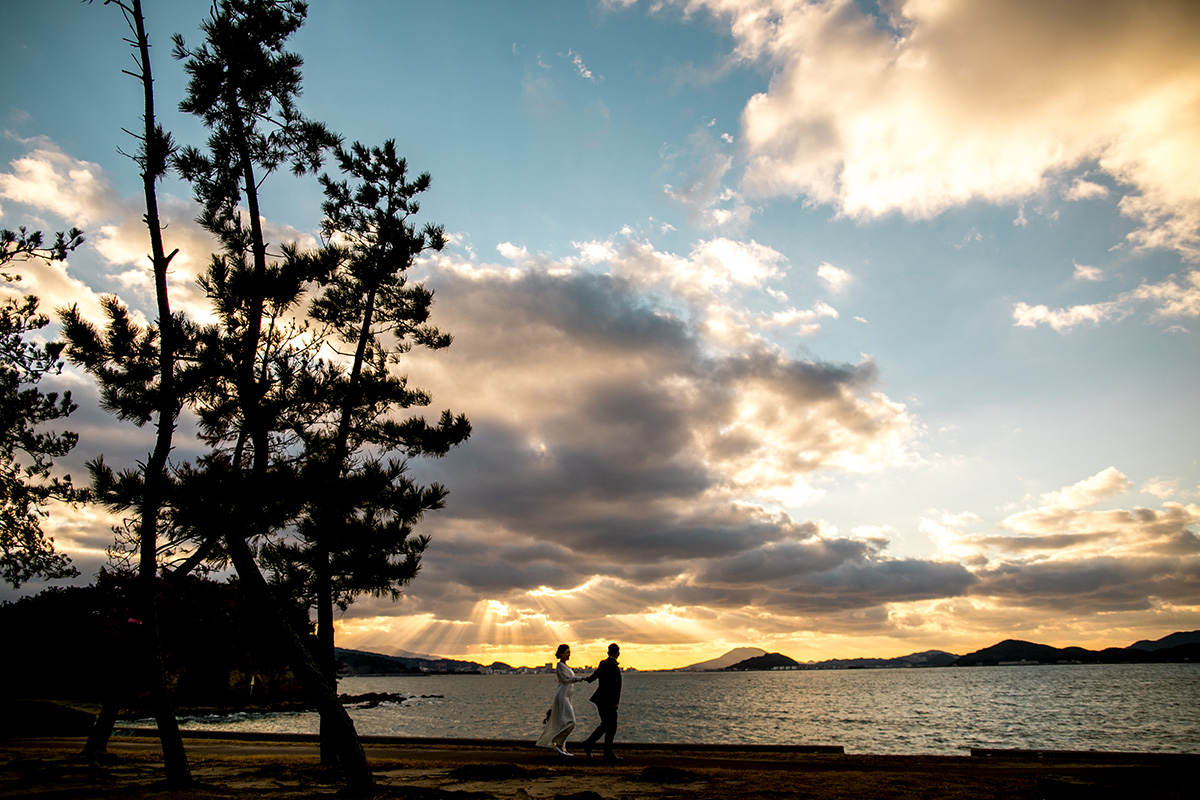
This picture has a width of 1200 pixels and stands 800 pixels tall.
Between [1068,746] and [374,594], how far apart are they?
33252mm

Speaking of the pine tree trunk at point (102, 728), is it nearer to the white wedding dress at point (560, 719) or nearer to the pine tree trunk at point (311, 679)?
the pine tree trunk at point (311, 679)

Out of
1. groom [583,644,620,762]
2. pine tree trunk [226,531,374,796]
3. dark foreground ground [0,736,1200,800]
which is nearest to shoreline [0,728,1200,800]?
dark foreground ground [0,736,1200,800]

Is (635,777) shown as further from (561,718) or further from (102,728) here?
(102,728)

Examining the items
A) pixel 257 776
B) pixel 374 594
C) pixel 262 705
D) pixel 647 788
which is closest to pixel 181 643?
pixel 262 705

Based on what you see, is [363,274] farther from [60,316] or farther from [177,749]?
[177,749]

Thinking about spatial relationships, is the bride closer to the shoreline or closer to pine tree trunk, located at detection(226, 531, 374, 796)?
the shoreline

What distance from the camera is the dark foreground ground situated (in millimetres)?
7340

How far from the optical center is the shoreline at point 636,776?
7.38m

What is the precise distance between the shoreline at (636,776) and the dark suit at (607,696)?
0.56 metres

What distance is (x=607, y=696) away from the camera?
37.9ft

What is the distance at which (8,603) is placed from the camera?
202 ft

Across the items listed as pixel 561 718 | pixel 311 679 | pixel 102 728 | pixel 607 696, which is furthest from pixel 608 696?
pixel 102 728

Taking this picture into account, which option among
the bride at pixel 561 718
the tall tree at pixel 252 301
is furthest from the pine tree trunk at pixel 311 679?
the bride at pixel 561 718

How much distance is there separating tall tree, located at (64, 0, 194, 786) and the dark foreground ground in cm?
129
